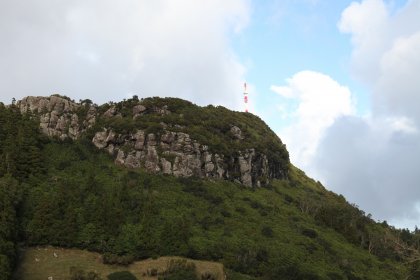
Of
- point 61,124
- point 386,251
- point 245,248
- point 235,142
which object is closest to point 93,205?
point 245,248

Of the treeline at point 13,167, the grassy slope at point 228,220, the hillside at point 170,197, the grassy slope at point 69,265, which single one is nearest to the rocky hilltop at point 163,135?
the hillside at point 170,197

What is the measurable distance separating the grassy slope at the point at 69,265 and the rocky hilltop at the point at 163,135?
34.6 metres

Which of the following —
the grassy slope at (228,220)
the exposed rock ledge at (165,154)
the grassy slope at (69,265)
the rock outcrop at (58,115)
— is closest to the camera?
the grassy slope at (69,265)

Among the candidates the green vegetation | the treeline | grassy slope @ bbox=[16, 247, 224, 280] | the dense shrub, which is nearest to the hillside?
the treeline

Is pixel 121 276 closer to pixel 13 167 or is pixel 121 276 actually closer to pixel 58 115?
pixel 13 167

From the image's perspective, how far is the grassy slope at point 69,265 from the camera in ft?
222

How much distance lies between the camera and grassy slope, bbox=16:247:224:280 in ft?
222

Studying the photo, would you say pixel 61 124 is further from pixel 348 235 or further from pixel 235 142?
A: pixel 348 235

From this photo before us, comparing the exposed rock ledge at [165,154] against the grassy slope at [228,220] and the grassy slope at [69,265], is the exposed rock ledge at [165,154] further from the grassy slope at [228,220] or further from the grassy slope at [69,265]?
the grassy slope at [69,265]

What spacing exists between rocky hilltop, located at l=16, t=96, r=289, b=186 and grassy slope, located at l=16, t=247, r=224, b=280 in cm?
3459

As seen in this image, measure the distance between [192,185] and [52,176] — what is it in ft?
96.6

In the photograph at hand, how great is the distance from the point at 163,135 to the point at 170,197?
20890 millimetres

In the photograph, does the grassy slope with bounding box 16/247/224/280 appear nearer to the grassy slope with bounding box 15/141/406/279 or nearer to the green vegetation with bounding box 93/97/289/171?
the grassy slope with bounding box 15/141/406/279

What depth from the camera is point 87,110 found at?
122000 mm
